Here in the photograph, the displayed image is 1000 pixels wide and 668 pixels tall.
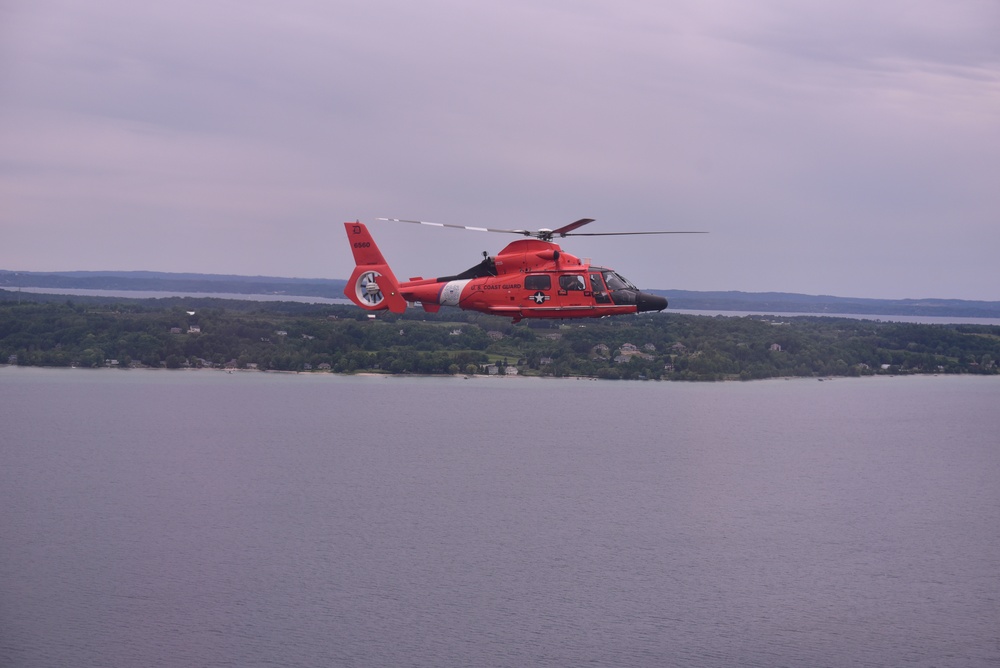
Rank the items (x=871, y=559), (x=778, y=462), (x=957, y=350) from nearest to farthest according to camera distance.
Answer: (x=871, y=559) < (x=778, y=462) < (x=957, y=350)

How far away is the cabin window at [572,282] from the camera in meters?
25.1

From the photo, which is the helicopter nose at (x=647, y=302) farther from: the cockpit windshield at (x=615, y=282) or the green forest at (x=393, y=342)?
the green forest at (x=393, y=342)

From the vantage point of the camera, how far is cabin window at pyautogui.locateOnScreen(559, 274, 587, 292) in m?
25.1

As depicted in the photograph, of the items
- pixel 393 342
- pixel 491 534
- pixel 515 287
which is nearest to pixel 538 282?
pixel 515 287

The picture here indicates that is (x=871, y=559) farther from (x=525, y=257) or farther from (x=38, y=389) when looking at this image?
(x=38, y=389)

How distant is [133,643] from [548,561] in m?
22.3

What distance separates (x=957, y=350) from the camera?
138750mm

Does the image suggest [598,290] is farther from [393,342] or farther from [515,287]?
[393,342]

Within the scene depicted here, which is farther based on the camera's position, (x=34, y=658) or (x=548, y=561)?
(x=548, y=561)

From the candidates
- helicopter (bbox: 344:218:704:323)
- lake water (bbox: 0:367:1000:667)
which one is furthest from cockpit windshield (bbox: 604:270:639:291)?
lake water (bbox: 0:367:1000:667)

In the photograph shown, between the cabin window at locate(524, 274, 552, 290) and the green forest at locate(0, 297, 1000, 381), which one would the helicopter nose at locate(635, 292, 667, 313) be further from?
the green forest at locate(0, 297, 1000, 381)

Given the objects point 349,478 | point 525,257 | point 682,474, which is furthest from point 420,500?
point 525,257

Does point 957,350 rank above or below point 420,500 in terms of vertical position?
above

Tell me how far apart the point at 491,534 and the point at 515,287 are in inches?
1653
